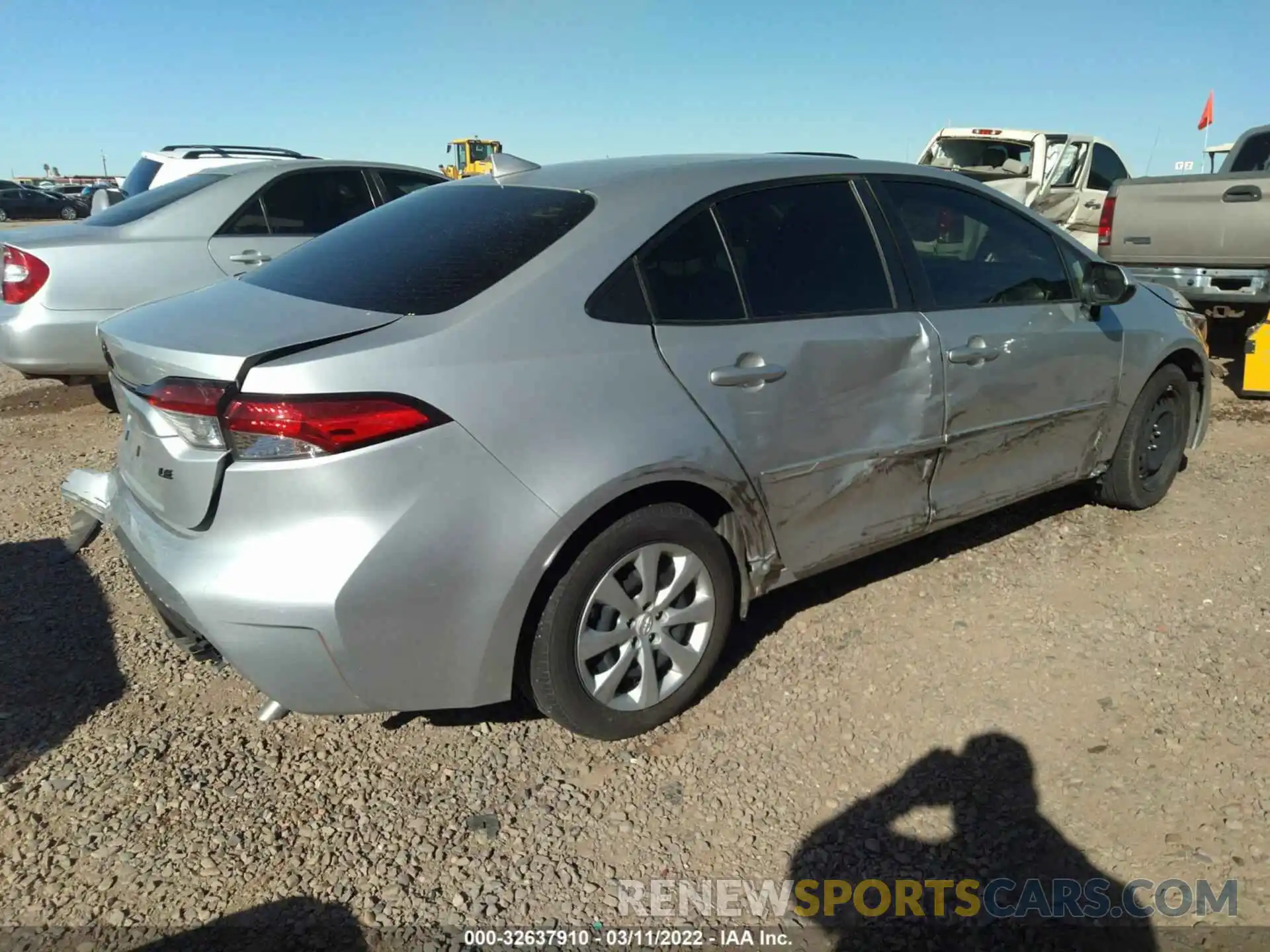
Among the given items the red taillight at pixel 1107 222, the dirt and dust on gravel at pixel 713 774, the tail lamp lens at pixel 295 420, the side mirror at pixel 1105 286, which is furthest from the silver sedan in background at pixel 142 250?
the red taillight at pixel 1107 222

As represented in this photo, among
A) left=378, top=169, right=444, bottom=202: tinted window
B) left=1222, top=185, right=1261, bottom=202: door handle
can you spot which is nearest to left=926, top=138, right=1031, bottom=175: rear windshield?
left=1222, top=185, right=1261, bottom=202: door handle

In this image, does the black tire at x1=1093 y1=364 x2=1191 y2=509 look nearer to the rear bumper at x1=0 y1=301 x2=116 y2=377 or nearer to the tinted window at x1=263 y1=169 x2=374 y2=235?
the tinted window at x1=263 y1=169 x2=374 y2=235

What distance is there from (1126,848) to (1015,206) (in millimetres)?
2548

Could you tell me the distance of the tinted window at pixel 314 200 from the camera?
6.25 metres

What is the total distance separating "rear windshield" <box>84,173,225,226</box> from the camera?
5.87 m

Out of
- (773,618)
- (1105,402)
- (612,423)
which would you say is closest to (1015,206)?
(1105,402)

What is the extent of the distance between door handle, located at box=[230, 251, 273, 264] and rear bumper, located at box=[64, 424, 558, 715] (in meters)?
3.98

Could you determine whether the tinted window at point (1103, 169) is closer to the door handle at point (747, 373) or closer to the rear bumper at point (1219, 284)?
the rear bumper at point (1219, 284)

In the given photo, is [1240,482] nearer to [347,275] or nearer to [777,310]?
[777,310]

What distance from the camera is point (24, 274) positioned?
540 centimetres

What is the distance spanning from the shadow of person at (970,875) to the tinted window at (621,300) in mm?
1497

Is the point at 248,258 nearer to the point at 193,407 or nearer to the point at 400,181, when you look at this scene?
the point at 400,181

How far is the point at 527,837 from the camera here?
2447mm

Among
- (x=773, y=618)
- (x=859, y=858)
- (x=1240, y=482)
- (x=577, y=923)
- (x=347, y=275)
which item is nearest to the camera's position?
(x=577, y=923)
